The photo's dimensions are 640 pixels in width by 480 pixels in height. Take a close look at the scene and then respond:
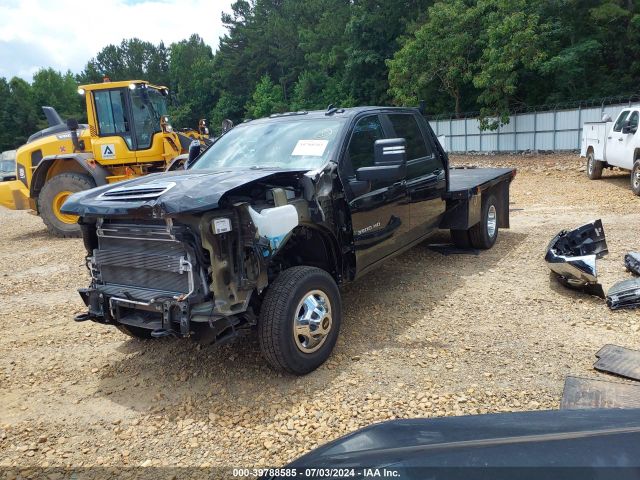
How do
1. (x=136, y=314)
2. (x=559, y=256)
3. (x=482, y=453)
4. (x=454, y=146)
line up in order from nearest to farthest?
(x=482, y=453)
(x=136, y=314)
(x=559, y=256)
(x=454, y=146)

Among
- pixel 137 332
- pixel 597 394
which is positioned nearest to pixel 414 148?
pixel 597 394

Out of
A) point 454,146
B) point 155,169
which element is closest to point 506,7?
point 454,146

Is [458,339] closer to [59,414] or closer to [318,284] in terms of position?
[318,284]

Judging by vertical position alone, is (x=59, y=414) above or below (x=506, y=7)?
below

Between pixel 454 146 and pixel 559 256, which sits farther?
pixel 454 146

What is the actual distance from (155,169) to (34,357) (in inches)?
314

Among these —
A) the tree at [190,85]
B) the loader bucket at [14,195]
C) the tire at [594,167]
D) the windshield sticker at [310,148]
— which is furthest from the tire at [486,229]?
the tree at [190,85]

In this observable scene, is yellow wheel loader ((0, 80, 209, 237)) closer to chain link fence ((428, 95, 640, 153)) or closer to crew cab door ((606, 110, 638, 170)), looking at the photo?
crew cab door ((606, 110, 638, 170))

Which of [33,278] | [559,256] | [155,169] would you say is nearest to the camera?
[559,256]

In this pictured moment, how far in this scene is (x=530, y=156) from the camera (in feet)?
76.6

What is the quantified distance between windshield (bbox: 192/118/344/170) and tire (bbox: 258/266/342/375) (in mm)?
1035

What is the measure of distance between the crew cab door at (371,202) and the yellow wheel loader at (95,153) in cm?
733

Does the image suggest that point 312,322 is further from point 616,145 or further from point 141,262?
point 616,145

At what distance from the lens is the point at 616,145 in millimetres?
12766
